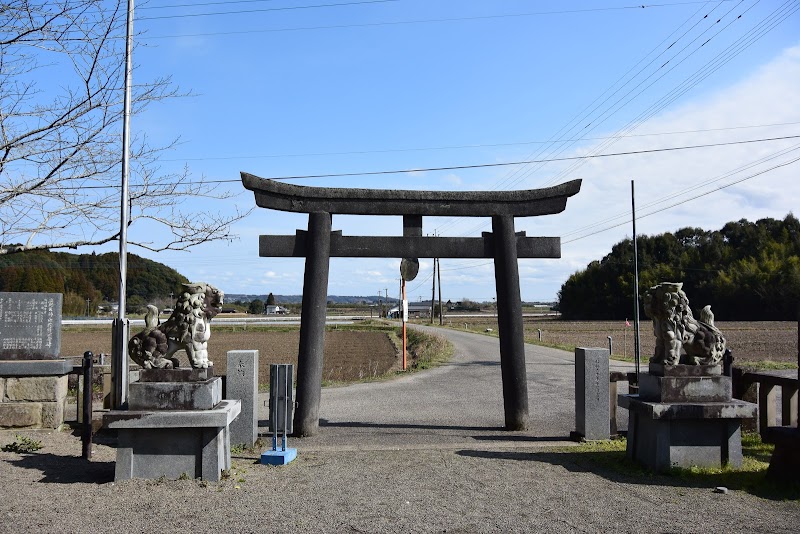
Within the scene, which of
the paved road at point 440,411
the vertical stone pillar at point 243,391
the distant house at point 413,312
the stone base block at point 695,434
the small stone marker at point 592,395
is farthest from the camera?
the distant house at point 413,312

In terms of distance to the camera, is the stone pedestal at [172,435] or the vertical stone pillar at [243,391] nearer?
the stone pedestal at [172,435]

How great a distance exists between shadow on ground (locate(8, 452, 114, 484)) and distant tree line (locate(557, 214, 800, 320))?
47.5m

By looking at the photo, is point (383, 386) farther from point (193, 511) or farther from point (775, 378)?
point (193, 511)

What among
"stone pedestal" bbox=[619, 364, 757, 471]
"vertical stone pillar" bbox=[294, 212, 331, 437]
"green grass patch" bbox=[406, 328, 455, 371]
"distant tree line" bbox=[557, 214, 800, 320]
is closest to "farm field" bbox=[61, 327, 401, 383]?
"green grass patch" bbox=[406, 328, 455, 371]

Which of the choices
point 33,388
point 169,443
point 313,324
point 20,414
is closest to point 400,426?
point 313,324

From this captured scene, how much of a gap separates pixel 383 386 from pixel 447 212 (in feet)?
20.2

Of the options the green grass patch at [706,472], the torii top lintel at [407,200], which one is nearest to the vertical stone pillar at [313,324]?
the torii top lintel at [407,200]

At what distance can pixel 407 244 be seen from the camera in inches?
394

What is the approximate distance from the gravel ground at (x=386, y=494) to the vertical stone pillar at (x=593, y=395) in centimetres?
53

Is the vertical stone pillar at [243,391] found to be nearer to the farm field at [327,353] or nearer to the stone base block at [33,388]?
the stone base block at [33,388]

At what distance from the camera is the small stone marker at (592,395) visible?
8867 millimetres

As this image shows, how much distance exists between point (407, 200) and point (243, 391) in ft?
11.8

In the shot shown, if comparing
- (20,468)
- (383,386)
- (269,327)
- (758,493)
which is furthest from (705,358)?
(269,327)

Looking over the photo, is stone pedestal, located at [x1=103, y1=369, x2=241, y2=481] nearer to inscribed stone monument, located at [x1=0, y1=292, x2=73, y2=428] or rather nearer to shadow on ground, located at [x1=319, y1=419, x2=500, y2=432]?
inscribed stone monument, located at [x1=0, y1=292, x2=73, y2=428]
